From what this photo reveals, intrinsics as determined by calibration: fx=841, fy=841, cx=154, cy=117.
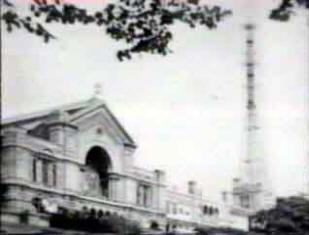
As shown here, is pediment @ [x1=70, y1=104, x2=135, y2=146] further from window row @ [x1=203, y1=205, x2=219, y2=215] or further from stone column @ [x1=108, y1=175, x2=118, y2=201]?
window row @ [x1=203, y1=205, x2=219, y2=215]

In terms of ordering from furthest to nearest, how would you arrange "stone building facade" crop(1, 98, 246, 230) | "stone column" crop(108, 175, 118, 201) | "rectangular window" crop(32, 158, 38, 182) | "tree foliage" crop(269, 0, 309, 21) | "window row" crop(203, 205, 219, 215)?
1. "window row" crop(203, 205, 219, 215)
2. "stone column" crop(108, 175, 118, 201)
3. "rectangular window" crop(32, 158, 38, 182)
4. "stone building facade" crop(1, 98, 246, 230)
5. "tree foliage" crop(269, 0, 309, 21)

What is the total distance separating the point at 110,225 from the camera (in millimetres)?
16203

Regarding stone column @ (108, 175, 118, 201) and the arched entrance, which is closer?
the arched entrance

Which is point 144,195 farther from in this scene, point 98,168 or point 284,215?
point 284,215

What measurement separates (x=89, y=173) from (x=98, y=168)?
990 mm

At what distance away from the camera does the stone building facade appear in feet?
80.0

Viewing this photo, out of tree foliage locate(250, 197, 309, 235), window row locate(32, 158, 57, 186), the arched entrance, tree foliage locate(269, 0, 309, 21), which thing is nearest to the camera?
tree foliage locate(269, 0, 309, 21)

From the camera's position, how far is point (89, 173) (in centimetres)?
3253

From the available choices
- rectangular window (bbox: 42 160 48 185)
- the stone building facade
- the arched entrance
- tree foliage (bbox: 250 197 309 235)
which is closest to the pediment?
the stone building facade

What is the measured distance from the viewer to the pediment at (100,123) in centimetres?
2998

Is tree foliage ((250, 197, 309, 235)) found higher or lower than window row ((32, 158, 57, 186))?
lower

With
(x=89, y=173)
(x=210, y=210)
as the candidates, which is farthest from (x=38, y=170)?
(x=210, y=210)

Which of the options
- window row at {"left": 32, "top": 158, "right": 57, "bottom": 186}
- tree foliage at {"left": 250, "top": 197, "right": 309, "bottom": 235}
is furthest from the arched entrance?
tree foliage at {"left": 250, "top": 197, "right": 309, "bottom": 235}

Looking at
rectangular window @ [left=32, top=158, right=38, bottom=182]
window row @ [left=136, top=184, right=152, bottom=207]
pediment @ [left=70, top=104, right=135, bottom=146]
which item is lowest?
window row @ [left=136, top=184, right=152, bottom=207]
